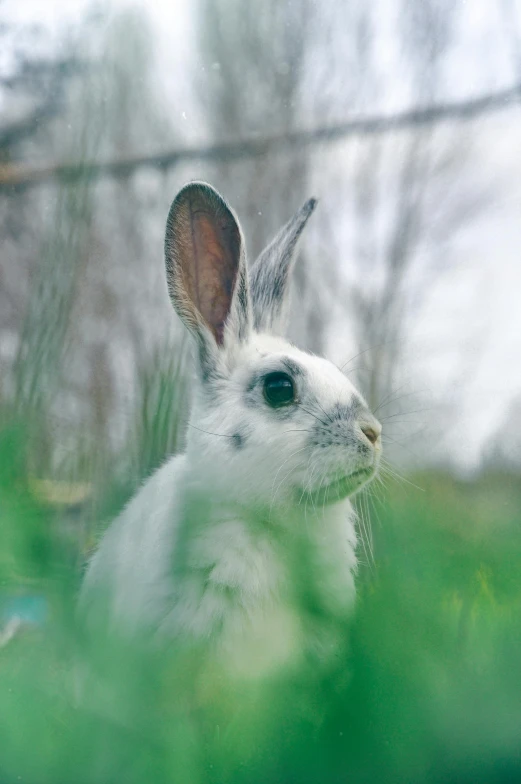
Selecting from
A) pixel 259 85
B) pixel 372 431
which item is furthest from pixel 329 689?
pixel 259 85

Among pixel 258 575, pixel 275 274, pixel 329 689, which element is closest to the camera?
pixel 329 689

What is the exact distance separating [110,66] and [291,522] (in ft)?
1.46

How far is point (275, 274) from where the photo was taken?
67 centimetres

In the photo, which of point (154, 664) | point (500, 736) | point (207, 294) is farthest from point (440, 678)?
point (207, 294)

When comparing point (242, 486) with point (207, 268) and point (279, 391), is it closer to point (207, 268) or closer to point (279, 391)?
point (279, 391)

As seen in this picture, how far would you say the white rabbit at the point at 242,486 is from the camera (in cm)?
50

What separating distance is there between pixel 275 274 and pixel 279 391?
0.11m

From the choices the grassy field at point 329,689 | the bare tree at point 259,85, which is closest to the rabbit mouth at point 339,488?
the grassy field at point 329,689

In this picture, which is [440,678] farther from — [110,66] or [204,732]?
[110,66]

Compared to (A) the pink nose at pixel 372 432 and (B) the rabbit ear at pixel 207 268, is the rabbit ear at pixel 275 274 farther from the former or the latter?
(A) the pink nose at pixel 372 432

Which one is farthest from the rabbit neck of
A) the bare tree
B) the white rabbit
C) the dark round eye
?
the bare tree

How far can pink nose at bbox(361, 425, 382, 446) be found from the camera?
0.60m

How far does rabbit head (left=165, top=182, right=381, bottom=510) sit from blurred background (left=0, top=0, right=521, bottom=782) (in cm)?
2

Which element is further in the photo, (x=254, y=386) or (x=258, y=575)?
(x=254, y=386)
